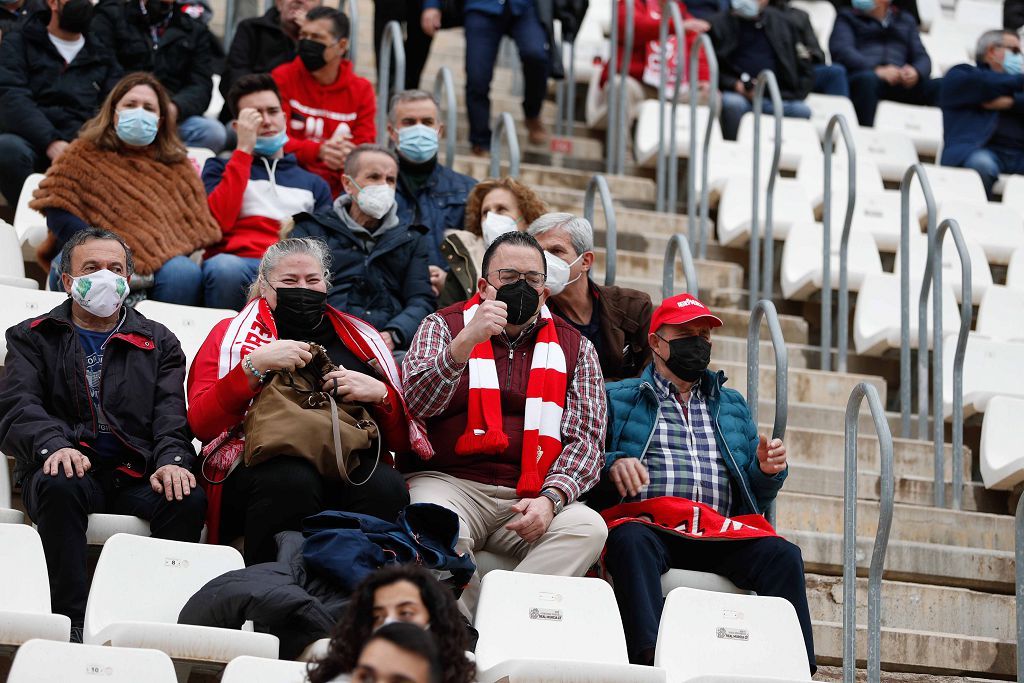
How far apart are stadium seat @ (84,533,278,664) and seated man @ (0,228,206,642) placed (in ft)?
0.81

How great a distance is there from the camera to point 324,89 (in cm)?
734

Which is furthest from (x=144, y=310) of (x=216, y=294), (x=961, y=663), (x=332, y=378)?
(x=961, y=663)

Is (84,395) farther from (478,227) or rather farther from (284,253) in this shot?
(478,227)

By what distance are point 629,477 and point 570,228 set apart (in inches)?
43.8

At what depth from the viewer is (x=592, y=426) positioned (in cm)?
500

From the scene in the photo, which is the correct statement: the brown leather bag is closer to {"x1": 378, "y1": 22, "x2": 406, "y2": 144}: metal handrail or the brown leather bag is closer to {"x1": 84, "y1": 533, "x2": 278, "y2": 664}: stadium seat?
{"x1": 84, "y1": 533, "x2": 278, "y2": 664}: stadium seat

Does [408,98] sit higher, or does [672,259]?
[408,98]

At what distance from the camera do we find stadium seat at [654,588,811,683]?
423 centimetres

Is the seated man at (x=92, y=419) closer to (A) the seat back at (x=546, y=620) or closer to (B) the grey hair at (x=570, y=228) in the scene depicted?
(A) the seat back at (x=546, y=620)

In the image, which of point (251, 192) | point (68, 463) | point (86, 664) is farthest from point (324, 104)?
point (86, 664)

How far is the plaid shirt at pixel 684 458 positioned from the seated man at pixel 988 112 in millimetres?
4709

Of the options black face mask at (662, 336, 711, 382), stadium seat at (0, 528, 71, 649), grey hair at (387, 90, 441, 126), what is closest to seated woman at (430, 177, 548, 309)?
grey hair at (387, 90, 441, 126)

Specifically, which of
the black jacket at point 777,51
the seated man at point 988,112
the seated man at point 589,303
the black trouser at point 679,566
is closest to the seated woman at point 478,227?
the seated man at point 589,303

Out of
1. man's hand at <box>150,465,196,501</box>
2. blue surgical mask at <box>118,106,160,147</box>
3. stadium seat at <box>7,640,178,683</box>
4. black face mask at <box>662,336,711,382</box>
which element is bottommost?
stadium seat at <box>7,640,178,683</box>
